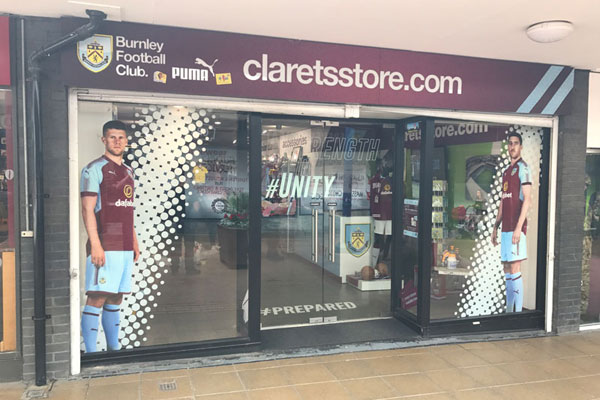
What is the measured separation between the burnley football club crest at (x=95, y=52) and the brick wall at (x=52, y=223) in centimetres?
20

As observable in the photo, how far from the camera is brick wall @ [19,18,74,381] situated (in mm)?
3660

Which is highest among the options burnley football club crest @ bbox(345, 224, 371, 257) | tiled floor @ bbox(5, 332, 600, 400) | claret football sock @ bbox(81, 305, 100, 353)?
burnley football club crest @ bbox(345, 224, 371, 257)

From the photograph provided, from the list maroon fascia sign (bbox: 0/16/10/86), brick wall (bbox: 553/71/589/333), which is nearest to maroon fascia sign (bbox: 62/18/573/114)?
brick wall (bbox: 553/71/589/333)

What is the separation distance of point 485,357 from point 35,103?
452 centimetres

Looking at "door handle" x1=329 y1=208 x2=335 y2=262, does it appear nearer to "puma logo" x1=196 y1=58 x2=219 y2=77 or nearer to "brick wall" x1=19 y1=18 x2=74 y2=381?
"puma logo" x1=196 y1=58 x2=219 y2=77

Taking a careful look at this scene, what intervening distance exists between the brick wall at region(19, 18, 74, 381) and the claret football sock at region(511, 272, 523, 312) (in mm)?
4553

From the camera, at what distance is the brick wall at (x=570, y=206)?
16.8ft

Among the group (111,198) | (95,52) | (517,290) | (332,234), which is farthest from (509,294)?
(95,52)

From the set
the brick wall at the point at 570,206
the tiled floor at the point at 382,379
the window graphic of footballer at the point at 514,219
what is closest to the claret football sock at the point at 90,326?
the tiled floor at the point at 382,379

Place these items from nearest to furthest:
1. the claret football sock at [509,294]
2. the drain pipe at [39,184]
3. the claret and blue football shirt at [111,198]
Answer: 1. the drain pipe at [39,184]
2. the claret and blue football shirt at [111,198]
3. the claret football sock at [509,294]

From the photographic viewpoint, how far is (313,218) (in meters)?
5.27

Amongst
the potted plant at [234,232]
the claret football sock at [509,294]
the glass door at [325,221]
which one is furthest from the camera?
the claret football sock at [509,294]

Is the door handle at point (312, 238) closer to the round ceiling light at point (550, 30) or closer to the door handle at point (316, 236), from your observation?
the door handle at point (316, 236)

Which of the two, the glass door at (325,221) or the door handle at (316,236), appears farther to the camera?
the door handle at (316,236)
